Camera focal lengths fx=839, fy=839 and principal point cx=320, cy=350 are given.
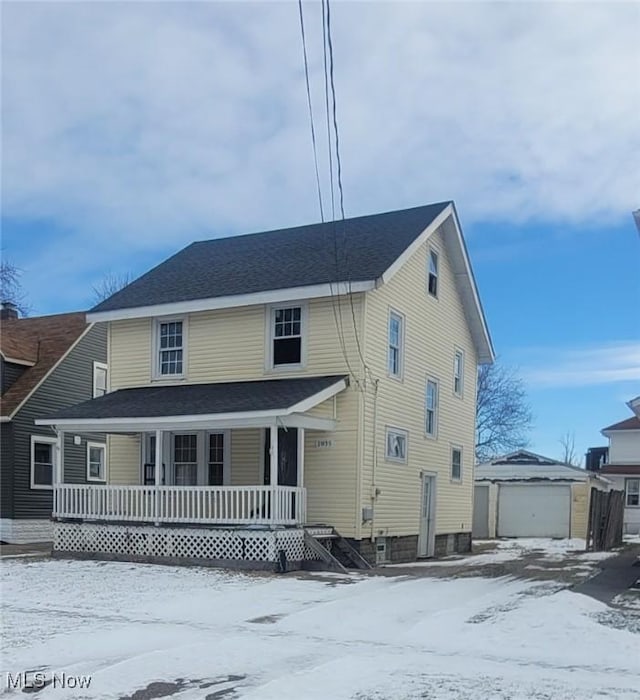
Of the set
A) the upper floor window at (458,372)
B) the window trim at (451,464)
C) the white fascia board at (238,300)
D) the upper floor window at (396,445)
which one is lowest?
the window trim at (451,464)

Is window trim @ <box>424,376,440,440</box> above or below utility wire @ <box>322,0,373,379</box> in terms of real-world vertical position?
below

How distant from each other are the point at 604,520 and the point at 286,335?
10480mm

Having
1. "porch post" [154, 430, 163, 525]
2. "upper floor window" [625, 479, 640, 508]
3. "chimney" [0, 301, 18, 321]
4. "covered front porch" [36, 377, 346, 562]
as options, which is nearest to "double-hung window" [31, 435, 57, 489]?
"covered front porch" [36, 377, 346, 562]

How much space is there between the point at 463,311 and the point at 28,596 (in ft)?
46.5

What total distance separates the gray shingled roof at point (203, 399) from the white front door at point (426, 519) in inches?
188

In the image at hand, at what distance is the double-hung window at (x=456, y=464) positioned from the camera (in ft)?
71.1

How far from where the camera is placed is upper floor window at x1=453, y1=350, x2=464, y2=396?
71.5 feet

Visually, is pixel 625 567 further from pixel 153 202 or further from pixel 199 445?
pixel 153 202

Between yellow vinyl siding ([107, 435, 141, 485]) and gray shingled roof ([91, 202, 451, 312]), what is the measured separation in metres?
3.02

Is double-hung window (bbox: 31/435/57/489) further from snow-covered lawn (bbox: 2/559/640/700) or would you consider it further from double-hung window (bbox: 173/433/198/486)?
snow-covered lawn (bbox: 2/559/640/700)

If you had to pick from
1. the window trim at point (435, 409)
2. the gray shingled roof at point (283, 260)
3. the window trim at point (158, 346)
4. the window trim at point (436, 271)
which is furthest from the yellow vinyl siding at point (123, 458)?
the window trim at point (436, 271)

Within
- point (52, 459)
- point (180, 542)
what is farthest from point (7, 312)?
point (180, 542)

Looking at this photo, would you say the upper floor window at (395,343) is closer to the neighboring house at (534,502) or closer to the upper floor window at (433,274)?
the upper floor window at (433,274)

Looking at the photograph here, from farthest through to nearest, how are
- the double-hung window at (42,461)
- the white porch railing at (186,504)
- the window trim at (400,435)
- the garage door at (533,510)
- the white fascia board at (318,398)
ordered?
the garage door at (533,510), the double-hung window at (42,461), the window trim at (400,435), the white porch railing at (186,504), the white fascia board at (318,398)
